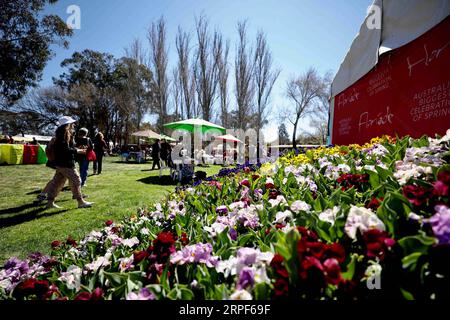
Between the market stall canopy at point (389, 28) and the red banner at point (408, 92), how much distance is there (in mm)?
117

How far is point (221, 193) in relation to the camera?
110 inches

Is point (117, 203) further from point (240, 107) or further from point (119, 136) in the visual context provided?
point (119, 136)

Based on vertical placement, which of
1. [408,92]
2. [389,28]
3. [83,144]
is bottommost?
[83,144]

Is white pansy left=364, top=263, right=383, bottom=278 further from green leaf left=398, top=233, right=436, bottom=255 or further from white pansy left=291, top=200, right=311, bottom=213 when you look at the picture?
white pansy left=291, top=200, right=311, bottom=213

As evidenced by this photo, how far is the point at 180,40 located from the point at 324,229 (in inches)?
960

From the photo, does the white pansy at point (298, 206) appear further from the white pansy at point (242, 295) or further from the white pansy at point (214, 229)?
the white pansy at point (242, 295)

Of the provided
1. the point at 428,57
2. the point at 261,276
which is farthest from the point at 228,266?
the point at 428,57

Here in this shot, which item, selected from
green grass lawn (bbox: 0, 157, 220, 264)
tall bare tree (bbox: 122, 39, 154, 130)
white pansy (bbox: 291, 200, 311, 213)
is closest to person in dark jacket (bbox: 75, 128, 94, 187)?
green grass lawn (bbox: 0, 157, 220, 264)

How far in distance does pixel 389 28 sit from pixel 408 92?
3.77ft

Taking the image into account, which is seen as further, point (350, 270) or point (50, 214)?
point (50, 214)

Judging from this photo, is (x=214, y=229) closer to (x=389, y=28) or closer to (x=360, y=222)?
(x=360, y=222)

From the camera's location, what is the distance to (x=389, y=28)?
4074 millimetres

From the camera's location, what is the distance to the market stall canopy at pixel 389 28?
3.28 meters

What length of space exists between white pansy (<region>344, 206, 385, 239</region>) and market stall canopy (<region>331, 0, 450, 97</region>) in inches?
139
